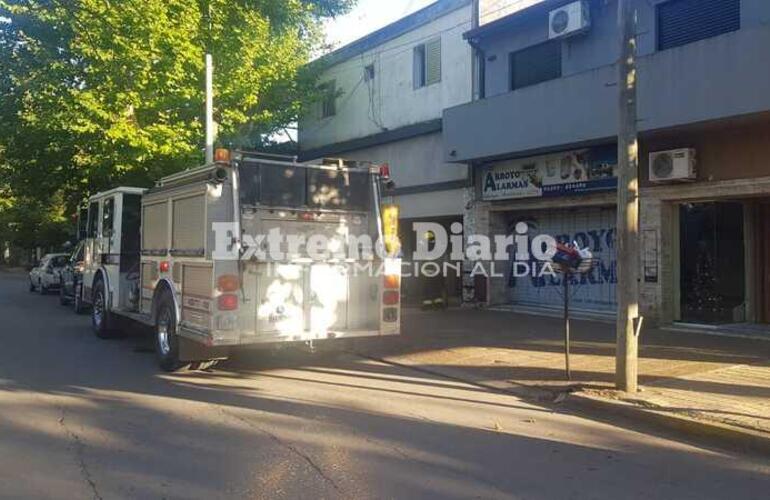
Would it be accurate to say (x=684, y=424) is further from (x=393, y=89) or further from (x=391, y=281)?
(x=393, y=89)

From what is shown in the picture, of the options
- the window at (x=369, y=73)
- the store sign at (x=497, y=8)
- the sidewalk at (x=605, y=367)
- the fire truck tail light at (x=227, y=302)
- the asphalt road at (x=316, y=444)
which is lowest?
the asphalt road at (x=316, y=444)

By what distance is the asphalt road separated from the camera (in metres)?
5.22

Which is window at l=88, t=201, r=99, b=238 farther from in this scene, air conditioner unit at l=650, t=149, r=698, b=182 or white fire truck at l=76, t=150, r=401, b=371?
air conditioner unit at l=650, t=149, r=698, b=182

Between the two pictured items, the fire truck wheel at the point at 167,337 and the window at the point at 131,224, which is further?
the window at the point at 131,224

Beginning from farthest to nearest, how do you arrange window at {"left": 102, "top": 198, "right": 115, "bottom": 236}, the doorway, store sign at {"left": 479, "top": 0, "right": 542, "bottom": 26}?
store sign at {"left": 479, "top": 0, "right": 542, "bottom": 26}
the doorway
window at {"left": 102, "top": 198, "right": 115, "bottom": 236}

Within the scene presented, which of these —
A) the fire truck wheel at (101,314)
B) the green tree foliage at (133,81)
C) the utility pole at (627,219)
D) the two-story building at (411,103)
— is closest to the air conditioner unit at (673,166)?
the utility pole at (627,219)

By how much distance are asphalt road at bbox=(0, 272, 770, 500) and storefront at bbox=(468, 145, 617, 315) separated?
726cm

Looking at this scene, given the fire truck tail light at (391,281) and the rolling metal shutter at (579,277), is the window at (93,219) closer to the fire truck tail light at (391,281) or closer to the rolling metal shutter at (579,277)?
the fire truck tail light at (391,281)

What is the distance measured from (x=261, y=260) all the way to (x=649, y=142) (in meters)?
8.18

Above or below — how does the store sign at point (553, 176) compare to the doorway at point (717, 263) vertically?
above

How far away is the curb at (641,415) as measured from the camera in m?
6.49

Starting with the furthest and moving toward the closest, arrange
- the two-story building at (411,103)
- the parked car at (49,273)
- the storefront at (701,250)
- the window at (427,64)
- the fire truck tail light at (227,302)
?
1. the parked car at (49,273)
2. the window at (427,64)
3. the two-story building at (411,103)
4. the storefront at (701,250)
5. the fire truck tail light at (227,302)

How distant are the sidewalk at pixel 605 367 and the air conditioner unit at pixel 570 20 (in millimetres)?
5898

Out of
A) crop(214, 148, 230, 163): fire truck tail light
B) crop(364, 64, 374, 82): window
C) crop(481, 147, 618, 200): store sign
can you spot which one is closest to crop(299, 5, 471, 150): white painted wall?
crop(364, 64, 374, 82): window
